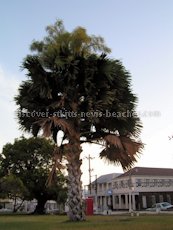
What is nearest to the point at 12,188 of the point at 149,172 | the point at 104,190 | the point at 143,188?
the point at 143,188

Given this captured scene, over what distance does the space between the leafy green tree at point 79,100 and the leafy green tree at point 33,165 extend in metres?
31.0

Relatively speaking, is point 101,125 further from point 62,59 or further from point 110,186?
point 110,186

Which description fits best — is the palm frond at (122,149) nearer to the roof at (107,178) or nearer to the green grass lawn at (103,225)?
the green grass lawn at (103,225)

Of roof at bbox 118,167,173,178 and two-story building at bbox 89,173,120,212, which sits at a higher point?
roof at bbox 118,167,173,178

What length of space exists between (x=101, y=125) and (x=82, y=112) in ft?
4.46

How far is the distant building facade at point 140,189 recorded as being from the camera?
2655 inches

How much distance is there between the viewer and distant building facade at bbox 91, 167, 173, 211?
6744 centimetres

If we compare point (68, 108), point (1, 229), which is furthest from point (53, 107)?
point (1, 229)

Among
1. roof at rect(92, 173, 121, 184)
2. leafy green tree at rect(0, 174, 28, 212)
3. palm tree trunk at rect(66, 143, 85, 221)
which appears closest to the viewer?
palm tree trunk at rect(66, 143, 85, 221)

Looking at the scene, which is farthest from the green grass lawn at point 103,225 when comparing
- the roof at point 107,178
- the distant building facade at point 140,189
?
the roof at point 107,178

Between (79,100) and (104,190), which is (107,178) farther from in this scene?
(79,100)

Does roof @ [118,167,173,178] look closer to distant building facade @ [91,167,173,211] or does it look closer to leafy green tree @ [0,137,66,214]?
distant building facade @ [91,167,173,211]

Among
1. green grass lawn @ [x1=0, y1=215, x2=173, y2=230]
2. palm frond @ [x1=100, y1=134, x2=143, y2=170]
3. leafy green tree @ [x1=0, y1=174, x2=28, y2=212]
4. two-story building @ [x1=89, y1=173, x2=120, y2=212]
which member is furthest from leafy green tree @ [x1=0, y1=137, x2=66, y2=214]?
palm frond @ [x1=100, y1=134, x2=143, y2=170]

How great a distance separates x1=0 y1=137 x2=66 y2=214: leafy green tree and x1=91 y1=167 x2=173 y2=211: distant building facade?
47.3 feet
